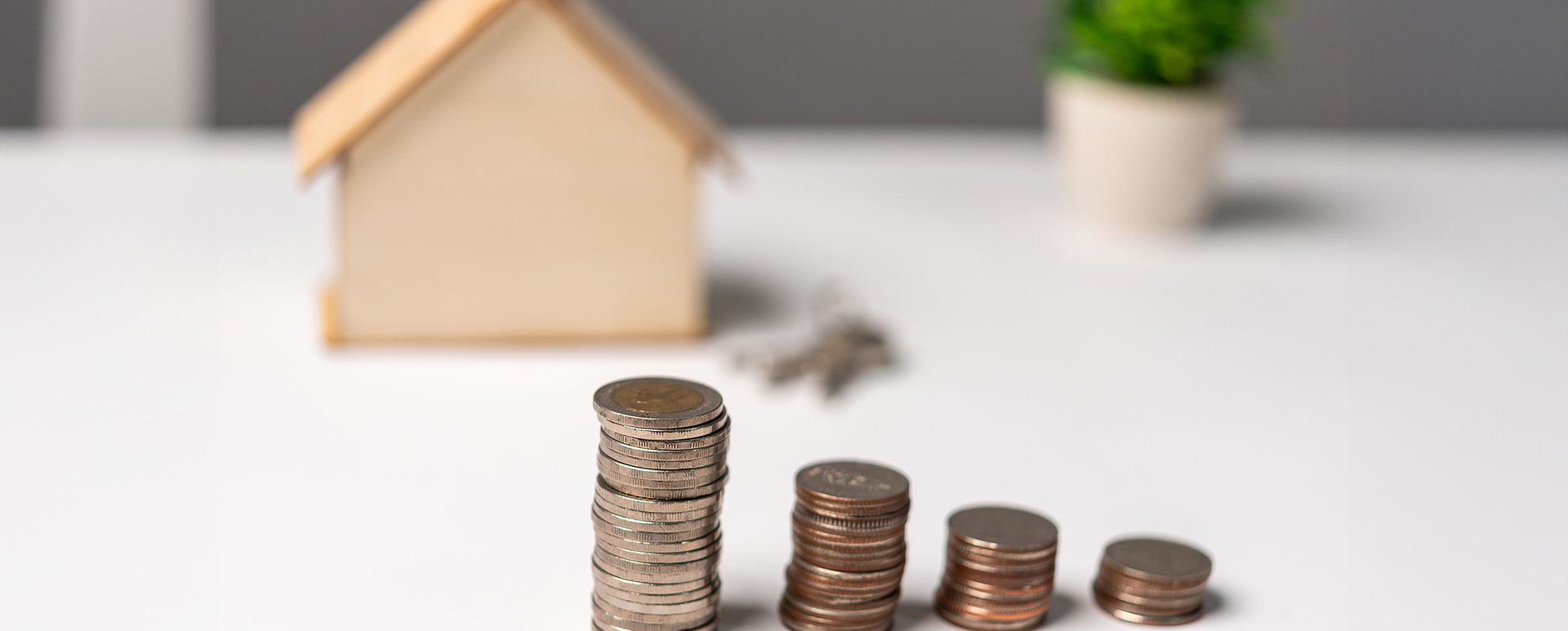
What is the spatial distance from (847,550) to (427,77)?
70 centimetres

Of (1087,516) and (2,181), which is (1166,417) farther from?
(2,181)

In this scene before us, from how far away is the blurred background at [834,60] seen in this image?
8.30ft

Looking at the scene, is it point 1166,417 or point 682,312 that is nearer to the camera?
point 1166,417

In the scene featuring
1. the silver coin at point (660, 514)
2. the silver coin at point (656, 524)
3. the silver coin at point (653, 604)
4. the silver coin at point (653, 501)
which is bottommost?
the silver coin at point (653, 604)

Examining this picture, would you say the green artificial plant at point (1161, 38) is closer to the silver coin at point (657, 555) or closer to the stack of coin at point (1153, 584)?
the stack of coin at point (1153, 584)

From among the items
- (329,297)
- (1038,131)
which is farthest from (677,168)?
(1038,131)

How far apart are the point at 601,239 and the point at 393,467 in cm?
36

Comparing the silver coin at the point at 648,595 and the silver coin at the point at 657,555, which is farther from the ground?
the silver coin at the point at 657,555

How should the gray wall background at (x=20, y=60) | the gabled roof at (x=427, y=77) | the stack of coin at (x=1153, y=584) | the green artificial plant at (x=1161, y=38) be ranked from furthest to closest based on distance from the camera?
the gray wall background at (x=20, y=60) → the green artificial plant at (x=1161, y=38) → the gabled roof at (x=427, y=77) → the stack of coin at (x=1153, y=584)

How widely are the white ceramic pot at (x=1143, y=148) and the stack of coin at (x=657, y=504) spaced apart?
1109 millimetres

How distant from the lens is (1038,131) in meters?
2.76

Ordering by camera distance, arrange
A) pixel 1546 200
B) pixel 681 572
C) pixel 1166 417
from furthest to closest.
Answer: pixel 1546 200
pixel 1166 417
pixel 681 572

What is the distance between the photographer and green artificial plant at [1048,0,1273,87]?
6.56 feet

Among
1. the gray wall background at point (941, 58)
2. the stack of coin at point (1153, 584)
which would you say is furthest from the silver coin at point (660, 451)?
the gray wall background at point (941, 58)
